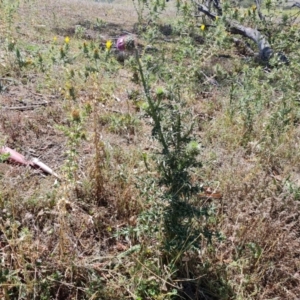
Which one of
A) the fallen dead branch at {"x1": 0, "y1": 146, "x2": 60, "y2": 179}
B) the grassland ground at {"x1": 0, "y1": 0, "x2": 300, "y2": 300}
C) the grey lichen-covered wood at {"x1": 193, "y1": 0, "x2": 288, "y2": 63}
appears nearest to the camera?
the grassland ground at {"x1": 0, "y1": 0, "x2": 300, "y2": 300}

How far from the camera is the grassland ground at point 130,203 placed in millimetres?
1851

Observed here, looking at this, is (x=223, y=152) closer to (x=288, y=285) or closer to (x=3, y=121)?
(x=288, y=285)

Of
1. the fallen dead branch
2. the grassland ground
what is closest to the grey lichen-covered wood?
the grassland ground

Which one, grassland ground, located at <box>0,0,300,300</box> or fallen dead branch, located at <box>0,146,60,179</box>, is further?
fallen dead branch, located at <box>0,146,60,179</box>

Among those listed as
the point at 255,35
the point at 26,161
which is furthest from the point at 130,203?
the point at 255,35

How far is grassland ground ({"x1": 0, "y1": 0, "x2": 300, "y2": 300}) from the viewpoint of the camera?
72.9 inches

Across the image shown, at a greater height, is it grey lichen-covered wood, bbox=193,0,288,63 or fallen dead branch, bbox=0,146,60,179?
grey lichen-covered wood, bbox=193,0,288,63

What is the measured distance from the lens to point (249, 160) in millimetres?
2938

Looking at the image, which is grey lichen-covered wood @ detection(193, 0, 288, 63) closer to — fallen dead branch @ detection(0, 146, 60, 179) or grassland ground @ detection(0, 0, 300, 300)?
grassland ground @ detection(0, 0, 300, 300)

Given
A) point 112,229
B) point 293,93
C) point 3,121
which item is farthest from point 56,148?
point 293,93

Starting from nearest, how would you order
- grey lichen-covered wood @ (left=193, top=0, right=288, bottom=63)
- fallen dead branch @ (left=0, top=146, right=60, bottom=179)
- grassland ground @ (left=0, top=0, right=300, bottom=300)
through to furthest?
grassland ground @ (left=0, top=0, right=300, bottom=300), fallen dead branch @ (left=0, top=146, right=60, bottom=179), grey lichen-covered wood @ (left=193, top=0, right=288, bottom=63)

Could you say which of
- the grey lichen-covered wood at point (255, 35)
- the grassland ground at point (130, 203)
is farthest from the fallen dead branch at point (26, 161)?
the grey lichen-covered wood at point (255, 35)

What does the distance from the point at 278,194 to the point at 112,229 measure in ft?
3.84

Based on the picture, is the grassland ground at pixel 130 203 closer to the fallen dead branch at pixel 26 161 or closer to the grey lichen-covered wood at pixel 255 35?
the fallen dead branch at pixel 26 161
